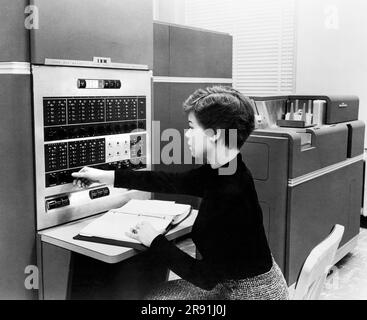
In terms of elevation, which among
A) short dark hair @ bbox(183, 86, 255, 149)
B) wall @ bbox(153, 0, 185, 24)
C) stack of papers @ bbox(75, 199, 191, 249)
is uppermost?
wall @ bbox(153, 0, 185, 24)

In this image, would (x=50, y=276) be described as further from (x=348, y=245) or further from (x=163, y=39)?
(x=348, y=245)

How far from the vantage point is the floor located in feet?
9.39

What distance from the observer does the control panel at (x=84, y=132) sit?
1713 mm

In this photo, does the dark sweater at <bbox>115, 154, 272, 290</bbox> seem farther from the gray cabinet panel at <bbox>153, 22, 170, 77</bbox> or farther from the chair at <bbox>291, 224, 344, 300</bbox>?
the gray cabinet panel at <bbox>153, 22, 170, 77</bbox>

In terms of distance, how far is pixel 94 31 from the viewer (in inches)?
72.3

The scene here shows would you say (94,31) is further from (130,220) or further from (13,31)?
(130,220)

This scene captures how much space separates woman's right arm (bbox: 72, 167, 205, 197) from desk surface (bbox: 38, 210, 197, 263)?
146 mm

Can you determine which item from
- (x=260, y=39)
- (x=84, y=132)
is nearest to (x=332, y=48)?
(x=260, y=39)

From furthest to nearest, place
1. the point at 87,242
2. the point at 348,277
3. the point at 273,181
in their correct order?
the point at 348,277 → the point at 273,181 → the point at 87,242

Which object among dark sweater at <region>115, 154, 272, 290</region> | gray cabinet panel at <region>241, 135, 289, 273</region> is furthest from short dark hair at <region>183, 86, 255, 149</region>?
gray cabinet panel at <region>241, 135, 289, 273</region>

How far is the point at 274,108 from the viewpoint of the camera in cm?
318

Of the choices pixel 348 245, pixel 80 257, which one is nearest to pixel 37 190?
pixel 80 257

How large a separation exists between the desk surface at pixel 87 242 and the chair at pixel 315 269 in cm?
55

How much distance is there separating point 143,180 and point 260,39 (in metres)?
3.07
